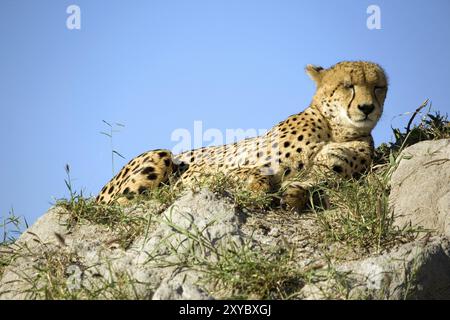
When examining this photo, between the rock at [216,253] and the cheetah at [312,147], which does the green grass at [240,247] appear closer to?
the rock at [216,253]

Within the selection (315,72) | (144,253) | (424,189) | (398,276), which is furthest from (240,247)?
(315,72)

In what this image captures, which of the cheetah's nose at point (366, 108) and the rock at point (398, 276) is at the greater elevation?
the cheetah's nose at point (366, 108)

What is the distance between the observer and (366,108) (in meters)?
6.02

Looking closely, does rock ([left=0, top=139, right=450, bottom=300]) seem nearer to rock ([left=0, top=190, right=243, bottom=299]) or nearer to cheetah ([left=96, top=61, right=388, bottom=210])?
rock ([left=0, top=190, right=243, bottom=299])

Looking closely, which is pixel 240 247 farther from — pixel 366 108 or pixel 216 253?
pixel 366 108

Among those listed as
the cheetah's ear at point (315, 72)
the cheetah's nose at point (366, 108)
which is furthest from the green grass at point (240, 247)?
the cheetah's ear at point (315, 72)

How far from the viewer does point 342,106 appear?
6156 millimetres

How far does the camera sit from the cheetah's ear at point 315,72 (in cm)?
655

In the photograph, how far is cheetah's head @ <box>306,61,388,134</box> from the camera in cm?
605

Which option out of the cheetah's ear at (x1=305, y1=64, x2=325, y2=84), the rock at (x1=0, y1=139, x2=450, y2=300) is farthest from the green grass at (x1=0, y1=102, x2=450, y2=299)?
the cheetah's ear at (x1=305, y1=64, x2=325, y2=84)

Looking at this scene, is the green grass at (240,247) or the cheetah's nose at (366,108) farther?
the cheetah's nose at (366,108)
